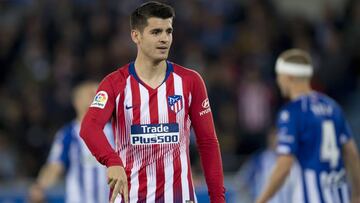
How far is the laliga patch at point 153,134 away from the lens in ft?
20.8

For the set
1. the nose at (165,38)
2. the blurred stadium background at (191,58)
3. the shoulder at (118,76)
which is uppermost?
the blurred stadium background at (191,58)

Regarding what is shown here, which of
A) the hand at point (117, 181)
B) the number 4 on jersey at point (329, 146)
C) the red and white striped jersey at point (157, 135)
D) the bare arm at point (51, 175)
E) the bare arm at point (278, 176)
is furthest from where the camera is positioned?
the bare arm at point (51, 175)

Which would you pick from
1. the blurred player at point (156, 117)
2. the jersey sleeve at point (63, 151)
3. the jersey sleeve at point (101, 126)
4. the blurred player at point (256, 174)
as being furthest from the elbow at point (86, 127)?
the blurred player at point (256, 174)

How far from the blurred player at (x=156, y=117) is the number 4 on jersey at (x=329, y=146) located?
2.04 meters

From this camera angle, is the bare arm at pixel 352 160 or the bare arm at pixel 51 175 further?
the bare arm at pixel 51 175

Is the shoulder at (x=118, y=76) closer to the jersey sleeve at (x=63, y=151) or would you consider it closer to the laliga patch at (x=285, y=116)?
the laliga patch at (x=285, y=116)

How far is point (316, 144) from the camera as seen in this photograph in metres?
8.28

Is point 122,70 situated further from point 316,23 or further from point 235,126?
point 316,23

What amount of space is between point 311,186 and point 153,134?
2390 mm

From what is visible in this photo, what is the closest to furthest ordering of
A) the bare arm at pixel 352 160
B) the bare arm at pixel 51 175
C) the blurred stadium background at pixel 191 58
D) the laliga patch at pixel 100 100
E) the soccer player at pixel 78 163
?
the laliga patch at pixel 100 100
the bare arm at pixel 352 160
the bare arm at pixel 51 175
the soccer player at pixel 78 163
the blurred stadium background at pixel 191 58

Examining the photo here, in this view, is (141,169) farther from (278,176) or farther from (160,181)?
(278,176)

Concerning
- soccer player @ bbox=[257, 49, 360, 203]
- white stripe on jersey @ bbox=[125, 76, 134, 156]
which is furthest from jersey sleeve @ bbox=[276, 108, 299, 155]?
white stripe on jersey @ bbox=[125, 76, 134, 156]

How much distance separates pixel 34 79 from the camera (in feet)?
49.5

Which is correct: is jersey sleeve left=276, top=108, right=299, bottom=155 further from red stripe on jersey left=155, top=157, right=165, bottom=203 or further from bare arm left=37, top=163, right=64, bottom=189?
bare arm left=37, top=163, right=64, bottom=189
